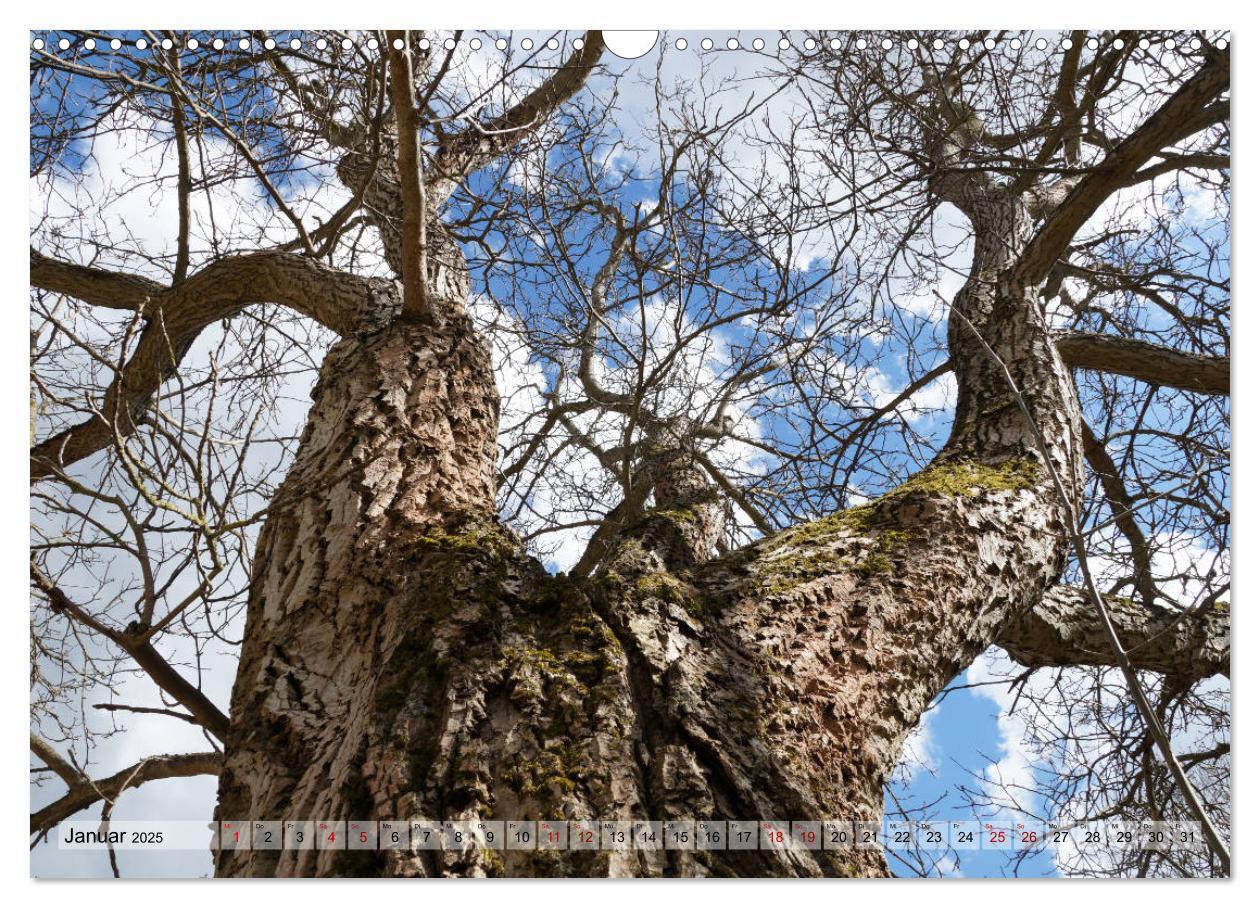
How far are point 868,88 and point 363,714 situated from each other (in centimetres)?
171

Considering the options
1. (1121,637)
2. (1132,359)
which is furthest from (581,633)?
(1132,359)

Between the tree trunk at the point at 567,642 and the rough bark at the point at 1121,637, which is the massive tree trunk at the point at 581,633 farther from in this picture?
the rough bark at the point at 1121,637

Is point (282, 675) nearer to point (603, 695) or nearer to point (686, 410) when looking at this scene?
point (603, 695)

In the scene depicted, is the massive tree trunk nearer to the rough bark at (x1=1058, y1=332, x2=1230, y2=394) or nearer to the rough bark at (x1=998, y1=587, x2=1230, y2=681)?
the rough bark at (x1=998, y1=587, x2=1230, y2=681)

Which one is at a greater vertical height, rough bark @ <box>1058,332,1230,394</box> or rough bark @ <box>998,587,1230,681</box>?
rough bark @ <box>1058,332,1230,394</box>

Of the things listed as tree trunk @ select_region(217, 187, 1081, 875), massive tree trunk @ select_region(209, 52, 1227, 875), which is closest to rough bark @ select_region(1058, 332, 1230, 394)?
massive tree trunk @ select_region(209, 52, 1227, 875)

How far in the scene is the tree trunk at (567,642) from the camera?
3.39 ft

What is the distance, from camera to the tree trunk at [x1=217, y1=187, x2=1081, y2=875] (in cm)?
103

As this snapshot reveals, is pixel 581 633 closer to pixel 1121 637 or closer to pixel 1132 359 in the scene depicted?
pixel 1121 637

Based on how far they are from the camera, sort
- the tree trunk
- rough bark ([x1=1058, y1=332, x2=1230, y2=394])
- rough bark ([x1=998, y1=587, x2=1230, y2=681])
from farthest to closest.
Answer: rough bark ([x1=1058, y1=332, x2=1230, y2=394])
rough bark ([x1=998, y1=587, x2=1230, y2=681])
the tree trunk

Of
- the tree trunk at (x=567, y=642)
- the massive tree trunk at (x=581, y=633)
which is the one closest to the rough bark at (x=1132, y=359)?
the massive tree trunk at (x=581, y=633)

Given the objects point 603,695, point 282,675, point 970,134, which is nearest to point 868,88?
point 970,134

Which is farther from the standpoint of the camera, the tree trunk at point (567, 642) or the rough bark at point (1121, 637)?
the rough bark at point (1121, 637)

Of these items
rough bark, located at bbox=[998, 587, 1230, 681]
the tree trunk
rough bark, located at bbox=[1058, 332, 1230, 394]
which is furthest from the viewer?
rough bark, located at bbox=[1058, 332, 1230, 394]
